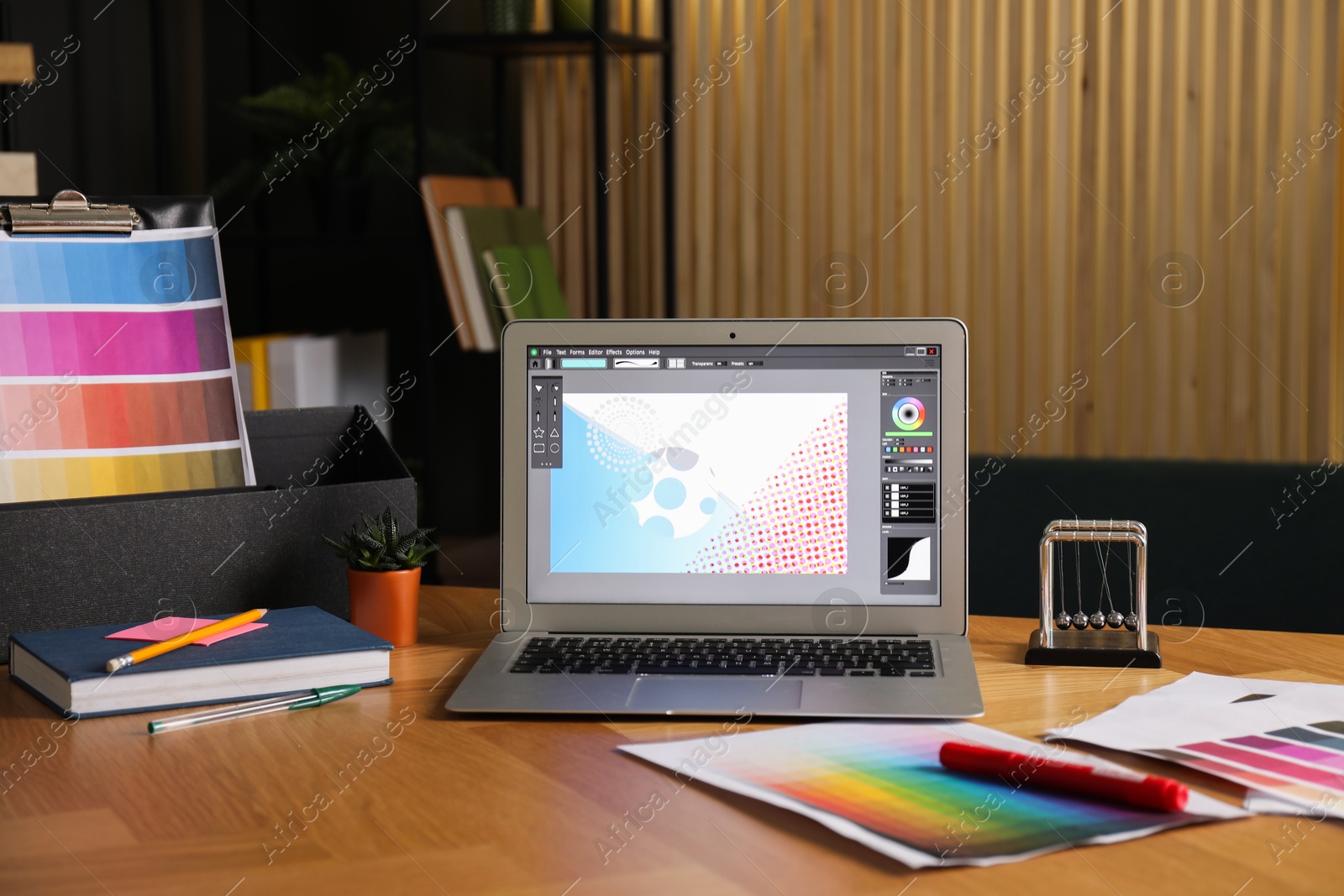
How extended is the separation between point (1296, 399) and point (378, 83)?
6.65 feet

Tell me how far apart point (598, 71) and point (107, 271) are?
153 cm

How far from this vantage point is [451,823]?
2.67ft

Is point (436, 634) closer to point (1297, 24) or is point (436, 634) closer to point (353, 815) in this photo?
point (353, 815)

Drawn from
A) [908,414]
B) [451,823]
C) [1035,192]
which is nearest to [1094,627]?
[908,414]

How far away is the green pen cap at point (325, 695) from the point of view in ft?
3.39

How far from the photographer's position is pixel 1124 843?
0.76 metres

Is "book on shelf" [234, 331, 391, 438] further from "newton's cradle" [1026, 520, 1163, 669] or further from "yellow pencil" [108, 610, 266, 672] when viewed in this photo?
"newton's cradle" [1026, 520, 1163, 669]

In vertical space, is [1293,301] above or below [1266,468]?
above

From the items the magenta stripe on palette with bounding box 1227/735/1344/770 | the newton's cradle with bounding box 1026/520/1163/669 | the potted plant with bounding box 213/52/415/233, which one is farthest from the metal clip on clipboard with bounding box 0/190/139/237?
the potted plant with bounding box 213/52/415/233

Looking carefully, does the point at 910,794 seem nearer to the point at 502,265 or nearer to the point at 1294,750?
the point at 1294,750

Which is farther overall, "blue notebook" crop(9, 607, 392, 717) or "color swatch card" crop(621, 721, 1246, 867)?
"blue notebook" crop(9, 607, 392, 717)

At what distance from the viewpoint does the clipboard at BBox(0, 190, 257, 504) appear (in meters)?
1.24

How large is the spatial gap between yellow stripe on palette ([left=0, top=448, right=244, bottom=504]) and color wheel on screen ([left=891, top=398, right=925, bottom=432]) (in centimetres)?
66

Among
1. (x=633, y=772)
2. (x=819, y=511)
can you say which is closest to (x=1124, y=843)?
(x=633, y=772)
